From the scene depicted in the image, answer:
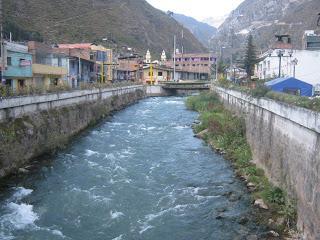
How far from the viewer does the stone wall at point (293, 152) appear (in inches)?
535

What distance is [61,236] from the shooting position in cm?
1519

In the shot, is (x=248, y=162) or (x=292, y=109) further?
(x=248, y=162)

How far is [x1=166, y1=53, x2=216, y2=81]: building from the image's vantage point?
434 ft

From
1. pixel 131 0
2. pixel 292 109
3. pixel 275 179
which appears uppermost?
pixel 131 0

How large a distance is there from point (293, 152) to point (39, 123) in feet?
55.7

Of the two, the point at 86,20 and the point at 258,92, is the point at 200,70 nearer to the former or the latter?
the point at 86,20

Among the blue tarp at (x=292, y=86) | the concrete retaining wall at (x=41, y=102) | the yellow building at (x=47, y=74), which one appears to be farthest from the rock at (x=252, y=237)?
the yellow building at (x=47, y=74)

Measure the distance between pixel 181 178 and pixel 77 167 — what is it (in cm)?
637

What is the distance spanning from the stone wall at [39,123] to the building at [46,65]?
794 centimetres

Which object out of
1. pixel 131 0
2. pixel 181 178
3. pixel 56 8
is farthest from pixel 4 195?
pixel 131 0

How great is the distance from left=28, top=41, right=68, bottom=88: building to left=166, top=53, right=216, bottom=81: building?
76035 mm

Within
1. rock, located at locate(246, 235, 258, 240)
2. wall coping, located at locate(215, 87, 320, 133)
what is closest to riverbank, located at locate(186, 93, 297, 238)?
rock, located at locate(246, 235, 258, 240)

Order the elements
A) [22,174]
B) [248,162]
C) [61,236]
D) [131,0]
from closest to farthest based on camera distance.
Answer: [61,236], [22,174], [248,162], [131,0]

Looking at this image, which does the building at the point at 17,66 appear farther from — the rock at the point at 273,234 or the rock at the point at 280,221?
the rock at the point at 273,234
